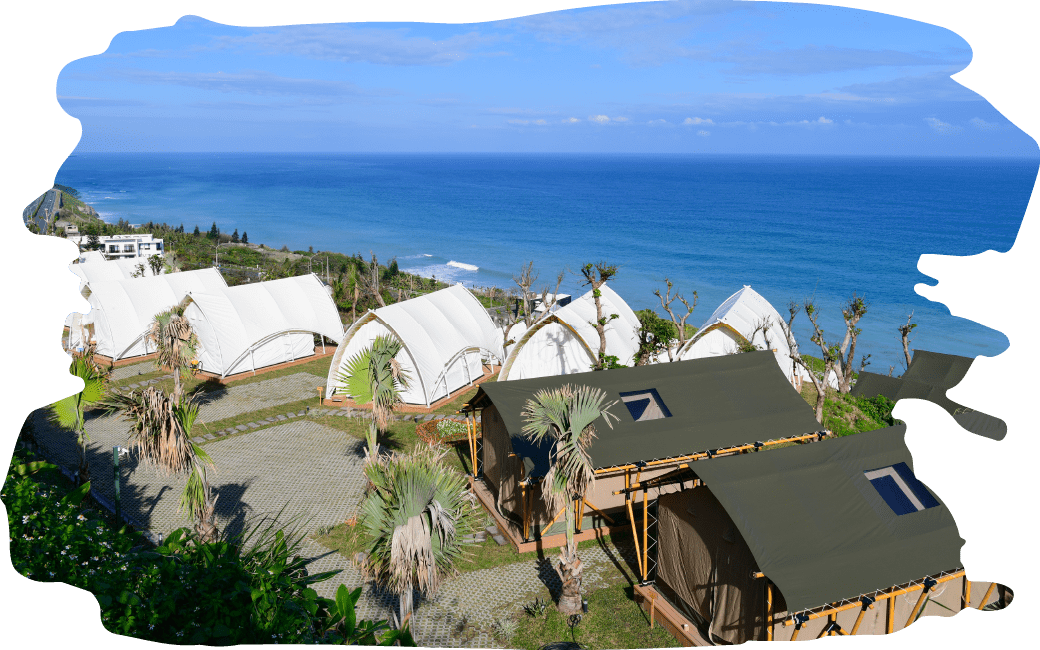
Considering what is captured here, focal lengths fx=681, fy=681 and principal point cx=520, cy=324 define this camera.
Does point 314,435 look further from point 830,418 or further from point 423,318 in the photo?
point 830,418

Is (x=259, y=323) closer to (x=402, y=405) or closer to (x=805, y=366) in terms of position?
(x=402, y=405)

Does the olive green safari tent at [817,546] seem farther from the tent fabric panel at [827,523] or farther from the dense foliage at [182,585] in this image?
the dense foliage at [182,585]

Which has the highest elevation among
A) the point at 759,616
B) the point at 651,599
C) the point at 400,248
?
the point at 759,616

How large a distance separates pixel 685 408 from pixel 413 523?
8.09 metres

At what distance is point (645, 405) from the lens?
51.2 ft

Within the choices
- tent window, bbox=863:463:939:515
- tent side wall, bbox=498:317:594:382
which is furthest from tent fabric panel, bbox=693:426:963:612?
tent side wall, bbox=498:317:594:382

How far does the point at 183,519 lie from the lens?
15.2 m

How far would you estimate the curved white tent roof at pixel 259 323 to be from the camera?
26.2 meters

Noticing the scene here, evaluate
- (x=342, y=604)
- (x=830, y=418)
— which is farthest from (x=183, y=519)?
(x=830, y=418)

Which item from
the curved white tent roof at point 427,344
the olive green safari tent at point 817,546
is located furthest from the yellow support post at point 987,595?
the curved white tent roof at point 427,344

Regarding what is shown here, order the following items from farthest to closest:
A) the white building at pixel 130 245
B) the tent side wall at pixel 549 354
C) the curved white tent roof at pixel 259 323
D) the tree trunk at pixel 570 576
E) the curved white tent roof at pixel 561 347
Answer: the white building at pixel 130 245 → the curved white tent roof at pixel 259 323 → the tent side wall at pixel 549 354 → the curved white tent roof at pixel 561 347 → the tree trunk at pixel 570 576

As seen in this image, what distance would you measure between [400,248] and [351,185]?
244 feet

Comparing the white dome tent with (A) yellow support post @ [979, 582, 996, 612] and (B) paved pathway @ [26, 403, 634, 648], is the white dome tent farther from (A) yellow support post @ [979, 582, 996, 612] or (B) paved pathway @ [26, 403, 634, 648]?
(A) yellow support post @ [979, 582, 996, 612]

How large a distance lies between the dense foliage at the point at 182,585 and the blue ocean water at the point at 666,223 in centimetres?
1165
